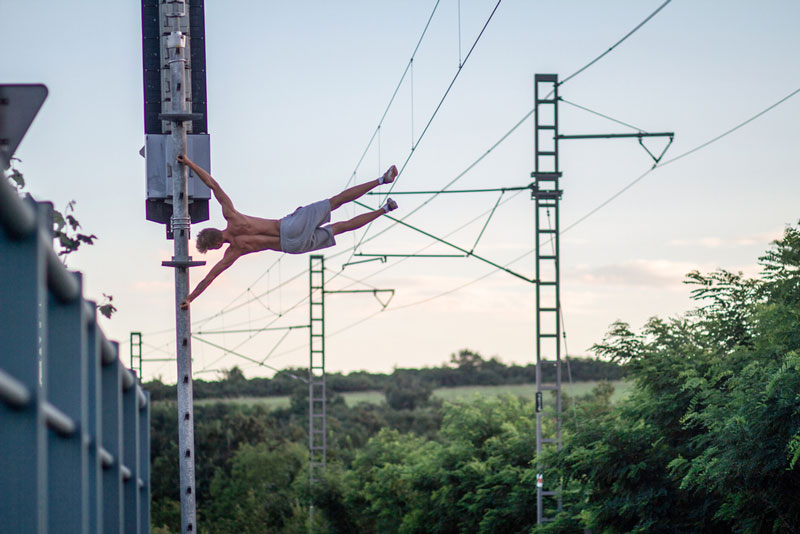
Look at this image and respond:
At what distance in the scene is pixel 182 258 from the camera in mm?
11445

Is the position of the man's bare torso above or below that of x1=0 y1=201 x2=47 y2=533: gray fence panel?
above

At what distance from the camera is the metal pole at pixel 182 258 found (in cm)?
1152

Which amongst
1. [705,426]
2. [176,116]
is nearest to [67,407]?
[176,116]

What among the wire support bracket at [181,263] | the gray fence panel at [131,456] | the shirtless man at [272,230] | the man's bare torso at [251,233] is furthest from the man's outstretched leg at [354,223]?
the gray fence panel at [131,456]

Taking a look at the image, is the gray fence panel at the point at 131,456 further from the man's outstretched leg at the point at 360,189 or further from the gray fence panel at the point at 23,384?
the man's outstretched leg at the point at 360,189

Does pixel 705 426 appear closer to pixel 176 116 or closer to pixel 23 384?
pixel 176 116

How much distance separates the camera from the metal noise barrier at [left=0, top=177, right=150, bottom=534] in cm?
295

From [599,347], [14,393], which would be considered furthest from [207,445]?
[14,393]

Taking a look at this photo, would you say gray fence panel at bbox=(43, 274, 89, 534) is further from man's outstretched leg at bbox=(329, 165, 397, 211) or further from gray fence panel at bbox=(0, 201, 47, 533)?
man's outstretched leg at bbox=(329, 165, 397, 211)

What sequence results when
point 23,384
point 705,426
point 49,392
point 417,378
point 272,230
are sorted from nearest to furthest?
1. point 23,384
2. point 49,392
3. point 272,230
4. point 705,426
5. point 417,378

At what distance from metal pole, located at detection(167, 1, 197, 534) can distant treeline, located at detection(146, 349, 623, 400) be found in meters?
83.3

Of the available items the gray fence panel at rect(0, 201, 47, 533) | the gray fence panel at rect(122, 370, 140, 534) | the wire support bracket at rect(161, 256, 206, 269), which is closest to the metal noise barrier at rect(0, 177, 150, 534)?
the gray fence panel at rect(0, 201, 47, 533)

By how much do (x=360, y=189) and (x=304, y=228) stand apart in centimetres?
68

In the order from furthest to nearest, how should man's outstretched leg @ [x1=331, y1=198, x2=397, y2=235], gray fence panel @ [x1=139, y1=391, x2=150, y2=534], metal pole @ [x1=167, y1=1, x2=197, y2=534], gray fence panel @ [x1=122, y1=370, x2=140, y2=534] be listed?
metal pole @ [x1=167, y1=1, x2=197, y2=534]
man's outstretched leg @ [x1=331, y1=198, x2=397, y2=235]
gray fence panel @ [x1=139, y1=391, x2=150, y2=534]
gray fence panel @ [x1=122, y1=370, x2=140, y2=534]
